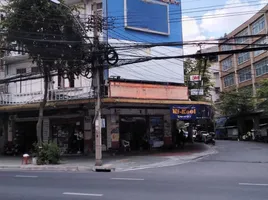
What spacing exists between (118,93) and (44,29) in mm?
6527

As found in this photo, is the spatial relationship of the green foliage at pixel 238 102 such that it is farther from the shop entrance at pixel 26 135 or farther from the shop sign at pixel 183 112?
the shop entrance at pixel 26 135

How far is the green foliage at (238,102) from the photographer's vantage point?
4384 centimetres

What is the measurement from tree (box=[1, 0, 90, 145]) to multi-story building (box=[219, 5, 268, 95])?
93.9 ft

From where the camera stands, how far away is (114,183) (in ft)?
36.6

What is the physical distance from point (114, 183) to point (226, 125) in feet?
137

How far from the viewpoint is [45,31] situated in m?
18.6

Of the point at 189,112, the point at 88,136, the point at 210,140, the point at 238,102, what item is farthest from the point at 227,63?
the point at 88,136

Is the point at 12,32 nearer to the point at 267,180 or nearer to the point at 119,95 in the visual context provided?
the point at 119,95

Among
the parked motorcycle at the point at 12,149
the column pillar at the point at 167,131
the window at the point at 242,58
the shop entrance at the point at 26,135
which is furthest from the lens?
the window at the point at 242,58

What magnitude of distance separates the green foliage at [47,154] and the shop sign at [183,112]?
26.9 ft

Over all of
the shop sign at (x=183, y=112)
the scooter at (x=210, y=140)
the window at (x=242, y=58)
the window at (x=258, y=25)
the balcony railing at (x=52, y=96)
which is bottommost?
the scooter at (x=210, y=140)

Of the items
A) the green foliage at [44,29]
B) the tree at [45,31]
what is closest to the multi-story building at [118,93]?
the tree at [45,31]

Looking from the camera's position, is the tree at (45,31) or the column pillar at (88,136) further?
the column pillar at (88,136)

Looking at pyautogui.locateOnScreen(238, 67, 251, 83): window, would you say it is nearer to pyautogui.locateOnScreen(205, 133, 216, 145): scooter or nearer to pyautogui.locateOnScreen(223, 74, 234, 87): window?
pyautogui.locateOnScreen(223, 74, 234, 87): window
